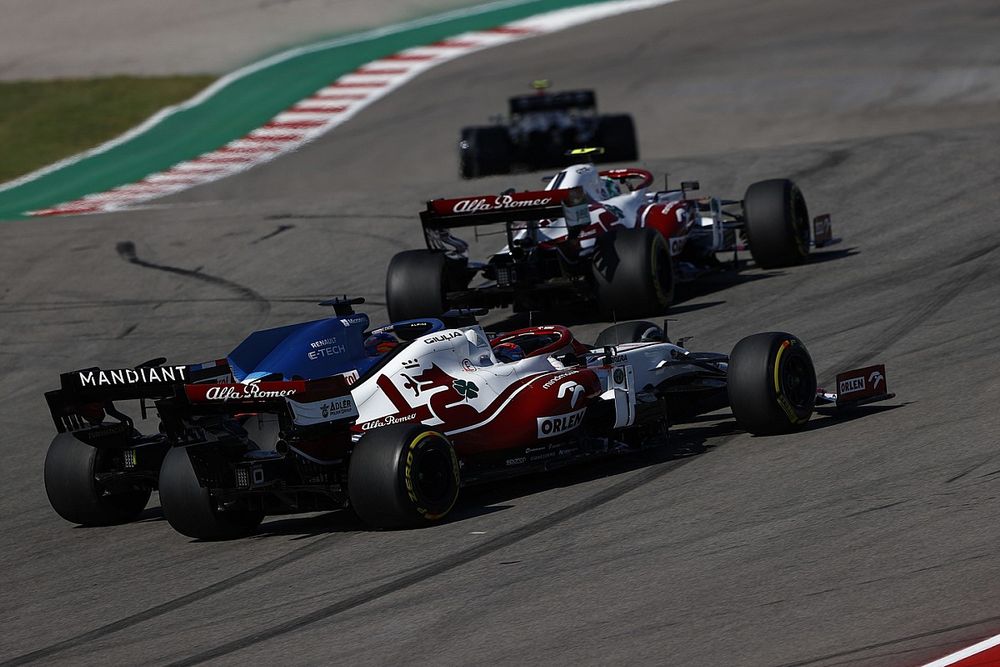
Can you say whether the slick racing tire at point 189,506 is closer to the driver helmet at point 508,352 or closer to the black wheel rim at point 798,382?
the driver helmet at point 508,352

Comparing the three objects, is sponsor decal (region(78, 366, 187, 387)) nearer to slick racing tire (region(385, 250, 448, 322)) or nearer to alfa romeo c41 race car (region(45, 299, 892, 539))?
alfa romeo c41 race car (region(45, 299, 892, 539))

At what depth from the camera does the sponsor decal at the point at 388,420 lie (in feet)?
32.5

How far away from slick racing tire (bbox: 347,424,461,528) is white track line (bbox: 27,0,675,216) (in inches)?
674

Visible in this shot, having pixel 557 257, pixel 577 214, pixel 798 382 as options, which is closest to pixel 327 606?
pixel 798 382

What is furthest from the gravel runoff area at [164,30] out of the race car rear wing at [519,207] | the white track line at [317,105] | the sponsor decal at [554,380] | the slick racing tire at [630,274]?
the sponsor decal at [554,380]

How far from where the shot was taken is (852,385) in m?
10.9

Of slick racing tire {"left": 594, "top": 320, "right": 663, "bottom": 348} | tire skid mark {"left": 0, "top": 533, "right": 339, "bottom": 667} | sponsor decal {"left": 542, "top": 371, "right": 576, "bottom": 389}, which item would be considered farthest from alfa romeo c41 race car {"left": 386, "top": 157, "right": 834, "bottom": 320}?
tire skid mark {"left": 0, "top": 533, "right": 339, "bottom": 667}

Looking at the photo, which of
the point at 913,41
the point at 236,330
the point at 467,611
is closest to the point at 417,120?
the point at 913,41

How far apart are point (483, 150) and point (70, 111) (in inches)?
398

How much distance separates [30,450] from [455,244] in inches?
178

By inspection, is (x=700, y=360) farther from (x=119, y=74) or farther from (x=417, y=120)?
(x=119, y=74)

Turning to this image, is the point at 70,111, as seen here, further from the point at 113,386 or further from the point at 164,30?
the point at 113,386

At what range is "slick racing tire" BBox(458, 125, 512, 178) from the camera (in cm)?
2603

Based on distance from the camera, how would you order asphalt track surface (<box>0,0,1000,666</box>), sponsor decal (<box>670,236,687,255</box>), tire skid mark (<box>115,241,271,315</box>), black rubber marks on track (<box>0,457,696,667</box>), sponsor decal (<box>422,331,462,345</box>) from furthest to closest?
tire skid mark (<box>115,241,271,315</box>), sponsor decal (<box>670,236,687,255</box>), sponsor decal (<box>422,331,462,345</box>), black rubber marks on track (<box>0,457,696,667</box>), asphalt track surface (<box>0,0,1000,666</box>)
